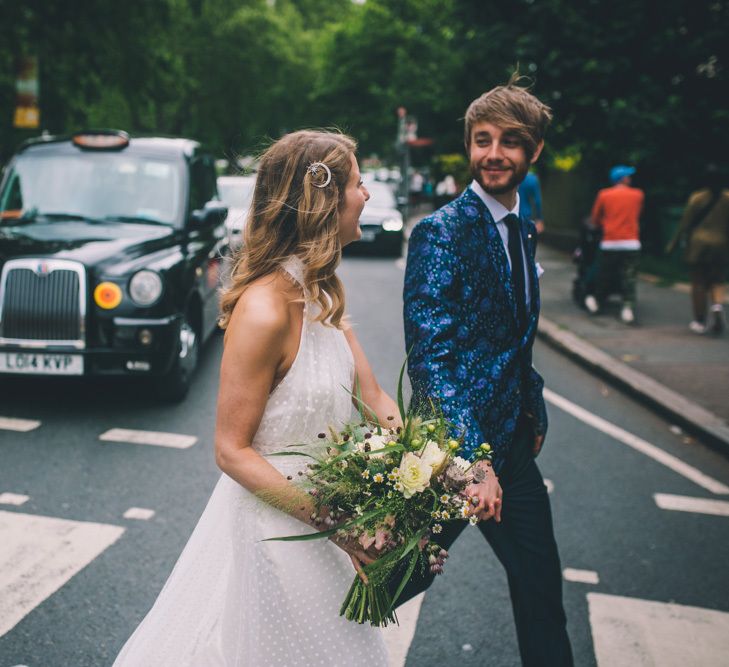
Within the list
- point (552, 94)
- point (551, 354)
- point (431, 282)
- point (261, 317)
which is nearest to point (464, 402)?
point (431, 282)

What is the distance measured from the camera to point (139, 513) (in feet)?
14.8

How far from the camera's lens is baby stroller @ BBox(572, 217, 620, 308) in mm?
11883

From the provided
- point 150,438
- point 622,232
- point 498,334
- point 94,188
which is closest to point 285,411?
point 498,334

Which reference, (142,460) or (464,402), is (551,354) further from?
(464,402)

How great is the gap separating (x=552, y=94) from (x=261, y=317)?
14.3m

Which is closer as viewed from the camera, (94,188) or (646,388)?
(94,188)

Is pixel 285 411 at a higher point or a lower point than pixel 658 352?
higher

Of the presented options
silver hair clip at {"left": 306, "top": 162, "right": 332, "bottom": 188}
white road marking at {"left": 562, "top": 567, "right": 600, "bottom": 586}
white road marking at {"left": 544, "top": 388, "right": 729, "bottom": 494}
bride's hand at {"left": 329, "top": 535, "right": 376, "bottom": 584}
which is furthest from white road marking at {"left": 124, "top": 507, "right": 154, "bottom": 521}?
white road marking at {"left": 544, "top": 388, "right": 729, "bottom": 494}

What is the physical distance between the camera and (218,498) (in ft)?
7.33

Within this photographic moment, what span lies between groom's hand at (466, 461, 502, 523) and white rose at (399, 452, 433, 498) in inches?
13.1

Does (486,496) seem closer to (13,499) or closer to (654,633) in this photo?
(654,633)

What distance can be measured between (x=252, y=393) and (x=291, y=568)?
0.46 metres

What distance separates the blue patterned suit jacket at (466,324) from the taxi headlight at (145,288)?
12.4ft

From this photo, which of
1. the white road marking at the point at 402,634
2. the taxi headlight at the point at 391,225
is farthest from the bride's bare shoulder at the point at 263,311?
the taxi headlight at the point at 391,225
